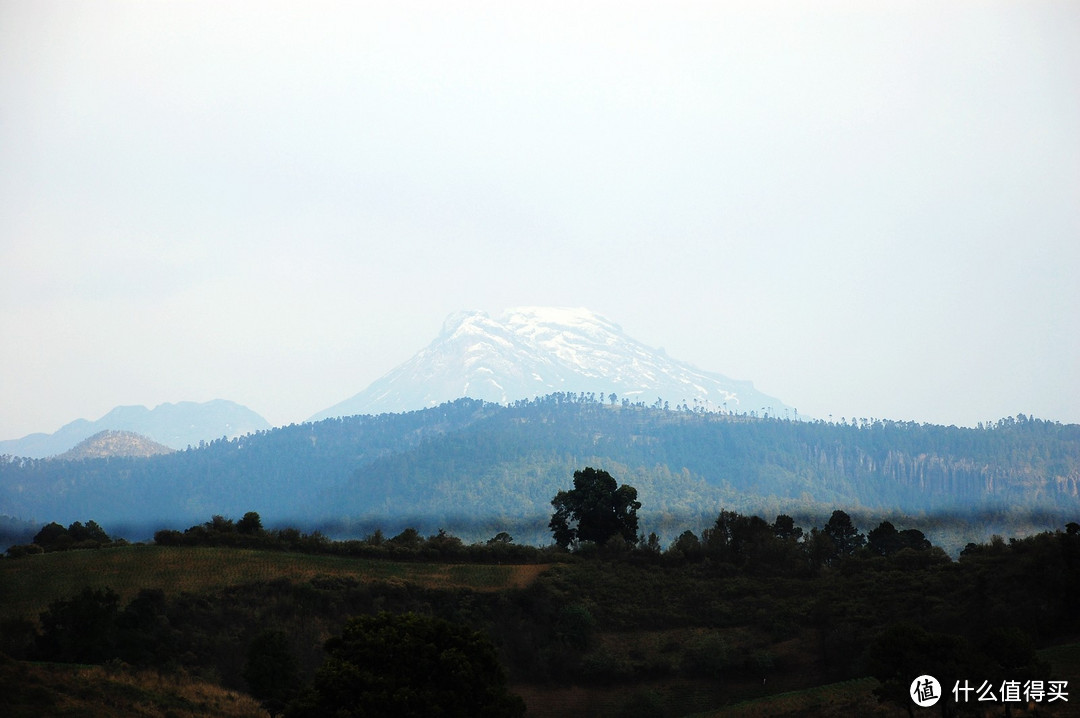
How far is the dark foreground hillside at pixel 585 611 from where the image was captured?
5250 centimetres

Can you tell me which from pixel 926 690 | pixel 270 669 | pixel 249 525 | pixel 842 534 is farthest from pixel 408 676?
pixel 842 534

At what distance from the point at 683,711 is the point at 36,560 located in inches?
1803

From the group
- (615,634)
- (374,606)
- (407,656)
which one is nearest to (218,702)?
(407,656)

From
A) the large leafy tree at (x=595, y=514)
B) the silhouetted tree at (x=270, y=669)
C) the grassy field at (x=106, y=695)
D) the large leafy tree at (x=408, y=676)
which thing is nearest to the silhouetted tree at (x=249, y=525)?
the large leafy tree at (x=595, y=514)

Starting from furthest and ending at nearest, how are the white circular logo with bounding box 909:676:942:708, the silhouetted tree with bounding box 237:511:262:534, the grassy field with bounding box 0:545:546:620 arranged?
the silhouetted tree with bounding box 237:511:262:534, the grassy field with bounding box 0:545:546:620, the white circular logo with bounding box 909:676:942:708

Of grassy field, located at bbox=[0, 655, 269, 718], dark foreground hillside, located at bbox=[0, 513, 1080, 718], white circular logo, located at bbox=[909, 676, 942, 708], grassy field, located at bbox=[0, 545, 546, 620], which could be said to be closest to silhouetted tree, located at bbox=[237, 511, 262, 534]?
dark foreground hillside, located at bbox=[0, 513, 1080, 718]

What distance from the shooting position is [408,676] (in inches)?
1368

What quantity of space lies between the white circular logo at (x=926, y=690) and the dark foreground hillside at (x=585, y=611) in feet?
25.4

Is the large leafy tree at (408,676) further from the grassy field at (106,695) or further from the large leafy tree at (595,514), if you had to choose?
the large leafy tree at (595,514)

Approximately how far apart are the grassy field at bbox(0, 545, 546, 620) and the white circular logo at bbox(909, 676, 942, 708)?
3880 cm

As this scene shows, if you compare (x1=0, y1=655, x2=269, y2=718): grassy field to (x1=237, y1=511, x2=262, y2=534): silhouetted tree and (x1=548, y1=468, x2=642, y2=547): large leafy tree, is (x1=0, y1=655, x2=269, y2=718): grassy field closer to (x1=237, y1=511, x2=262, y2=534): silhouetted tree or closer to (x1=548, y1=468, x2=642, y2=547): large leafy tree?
(x1=237, y1=511, x2=262, y2=534): silhouetted tree

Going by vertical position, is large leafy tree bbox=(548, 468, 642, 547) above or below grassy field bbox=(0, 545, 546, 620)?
above

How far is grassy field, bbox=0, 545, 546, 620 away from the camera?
62500mm

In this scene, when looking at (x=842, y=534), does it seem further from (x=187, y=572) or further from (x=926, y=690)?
(x=926, y=690)
